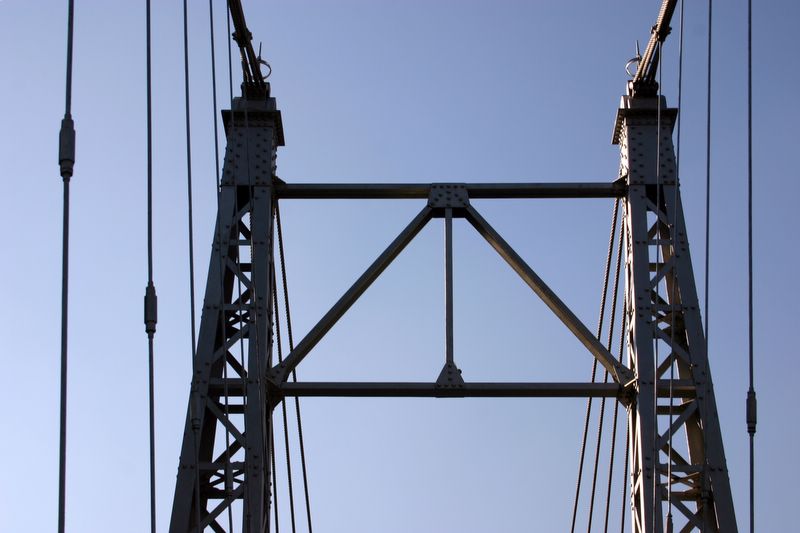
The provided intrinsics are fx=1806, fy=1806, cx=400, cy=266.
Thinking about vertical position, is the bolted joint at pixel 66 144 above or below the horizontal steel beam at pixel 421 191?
below

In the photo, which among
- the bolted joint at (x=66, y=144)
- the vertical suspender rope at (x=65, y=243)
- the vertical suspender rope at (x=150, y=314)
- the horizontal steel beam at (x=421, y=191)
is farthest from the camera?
the horizontal steel beam at (x=421, y=191)

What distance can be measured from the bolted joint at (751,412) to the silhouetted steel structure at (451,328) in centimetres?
197

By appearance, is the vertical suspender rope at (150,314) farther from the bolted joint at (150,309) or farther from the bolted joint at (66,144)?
the bolted joint at (66,144)

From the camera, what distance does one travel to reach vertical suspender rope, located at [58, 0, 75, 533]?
1249 centimetres

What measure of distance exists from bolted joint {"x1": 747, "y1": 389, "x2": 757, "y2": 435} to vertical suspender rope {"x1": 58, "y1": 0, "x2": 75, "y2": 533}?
736 cm

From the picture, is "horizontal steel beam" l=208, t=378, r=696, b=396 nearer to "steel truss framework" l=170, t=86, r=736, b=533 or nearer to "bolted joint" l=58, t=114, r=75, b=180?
"steel truss framework" l=170, t=86, r=736, b=533

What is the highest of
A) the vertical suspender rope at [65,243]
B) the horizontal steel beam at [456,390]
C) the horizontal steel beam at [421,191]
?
the horizontal steel beam at [421,191]

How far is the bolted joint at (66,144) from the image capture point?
527 inches


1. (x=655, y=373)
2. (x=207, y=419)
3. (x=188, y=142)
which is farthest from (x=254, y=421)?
(x=655, y=373)

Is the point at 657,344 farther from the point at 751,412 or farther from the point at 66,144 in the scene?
the point at 66,144

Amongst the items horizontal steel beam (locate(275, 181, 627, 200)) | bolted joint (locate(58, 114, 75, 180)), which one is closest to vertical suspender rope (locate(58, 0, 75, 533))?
bolted joint (locate(58, 114, 75, 180))

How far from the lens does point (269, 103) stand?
22016mm

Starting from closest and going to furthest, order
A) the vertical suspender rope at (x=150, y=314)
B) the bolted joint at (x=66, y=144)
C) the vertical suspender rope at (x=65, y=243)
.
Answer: the vertical suspender rope at (x=65, y=243) < the bolted joint at (x=66, y=144) < the vertical suspender rope at (x=150, y=314)

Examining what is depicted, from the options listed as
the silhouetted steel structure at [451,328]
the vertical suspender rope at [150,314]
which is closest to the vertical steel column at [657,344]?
the silhouetted steel structure at [451,328]
